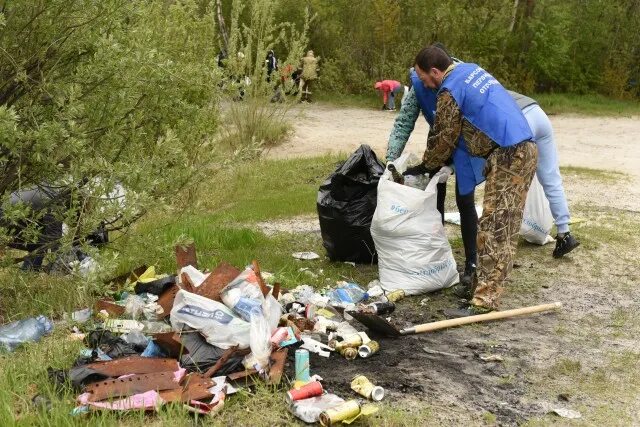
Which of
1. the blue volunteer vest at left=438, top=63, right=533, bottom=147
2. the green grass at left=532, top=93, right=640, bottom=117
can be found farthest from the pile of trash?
the green grass at left=532, top=93, right=640, bottom=117

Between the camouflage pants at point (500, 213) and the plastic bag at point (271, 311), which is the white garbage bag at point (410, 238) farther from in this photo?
the plastic bag at point (271, 311)

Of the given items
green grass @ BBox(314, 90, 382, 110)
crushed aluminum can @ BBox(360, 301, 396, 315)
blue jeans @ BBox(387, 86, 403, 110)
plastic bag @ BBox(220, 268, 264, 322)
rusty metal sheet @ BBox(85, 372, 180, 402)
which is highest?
plastic bag @ BBox(220, 268, 264, 322)

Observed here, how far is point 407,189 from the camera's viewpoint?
5395 millimetres

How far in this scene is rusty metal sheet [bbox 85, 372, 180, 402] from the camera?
341 cm

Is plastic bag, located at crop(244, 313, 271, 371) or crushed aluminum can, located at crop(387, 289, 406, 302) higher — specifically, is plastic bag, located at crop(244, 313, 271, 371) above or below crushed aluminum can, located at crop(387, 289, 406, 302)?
above

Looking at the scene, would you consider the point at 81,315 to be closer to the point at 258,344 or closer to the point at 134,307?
the point at 134,307

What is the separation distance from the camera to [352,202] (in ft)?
19.3

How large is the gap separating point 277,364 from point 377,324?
851mm

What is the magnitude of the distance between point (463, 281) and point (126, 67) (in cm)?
267

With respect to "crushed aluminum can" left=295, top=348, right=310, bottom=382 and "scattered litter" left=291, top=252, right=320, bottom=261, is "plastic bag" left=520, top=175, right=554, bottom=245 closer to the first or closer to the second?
"scattered litter" left=291, top=252, right=320, bottom=261

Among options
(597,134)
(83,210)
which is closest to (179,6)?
(83,210)

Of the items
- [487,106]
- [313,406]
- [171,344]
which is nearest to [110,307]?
[171,344]

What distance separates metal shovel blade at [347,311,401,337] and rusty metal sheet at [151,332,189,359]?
3.52ft

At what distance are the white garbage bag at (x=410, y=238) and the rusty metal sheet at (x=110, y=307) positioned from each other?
182 centimetres
